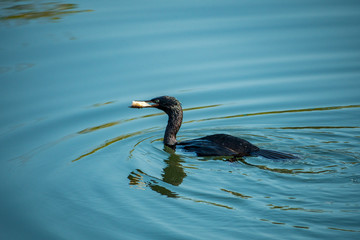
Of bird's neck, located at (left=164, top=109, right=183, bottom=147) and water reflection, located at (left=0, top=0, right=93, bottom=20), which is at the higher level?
water reflection, located at (left=0, top=0, right=93, bottom=20)

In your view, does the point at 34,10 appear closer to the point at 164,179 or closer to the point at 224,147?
the point at 224,147

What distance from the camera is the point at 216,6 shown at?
14367 millimetres

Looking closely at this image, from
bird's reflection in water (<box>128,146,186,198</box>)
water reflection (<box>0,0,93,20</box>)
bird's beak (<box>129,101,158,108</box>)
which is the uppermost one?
water reflection (<box>0,0,93,20</box>)

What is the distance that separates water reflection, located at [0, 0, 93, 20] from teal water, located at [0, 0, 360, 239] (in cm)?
5

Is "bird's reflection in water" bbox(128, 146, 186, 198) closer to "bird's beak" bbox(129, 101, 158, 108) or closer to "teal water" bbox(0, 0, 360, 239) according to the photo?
"teal water" bbox(0, 0, 360, 239)

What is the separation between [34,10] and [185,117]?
21.4ft

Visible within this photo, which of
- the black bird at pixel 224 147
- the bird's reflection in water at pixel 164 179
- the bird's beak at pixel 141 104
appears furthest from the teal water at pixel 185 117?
the bird's beak at pixel 141 104

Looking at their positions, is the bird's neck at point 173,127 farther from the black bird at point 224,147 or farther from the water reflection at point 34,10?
the water reflection at point 34,10

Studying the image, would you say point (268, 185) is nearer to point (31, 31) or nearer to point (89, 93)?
point (89, 93)

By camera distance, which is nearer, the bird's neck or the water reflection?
the bird's neck

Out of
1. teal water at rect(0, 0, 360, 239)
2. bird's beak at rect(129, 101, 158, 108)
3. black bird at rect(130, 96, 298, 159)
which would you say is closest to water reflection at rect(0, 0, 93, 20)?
teal water at rect(0, 0, 360, 239)

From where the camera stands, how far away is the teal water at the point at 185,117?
6.64 metres

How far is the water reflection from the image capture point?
14266 mm

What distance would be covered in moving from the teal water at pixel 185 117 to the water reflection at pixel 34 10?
0.17 ft
